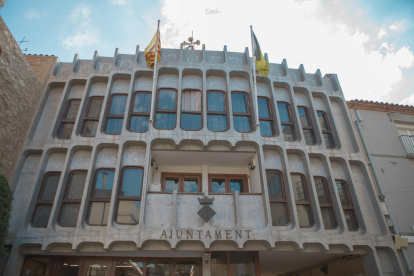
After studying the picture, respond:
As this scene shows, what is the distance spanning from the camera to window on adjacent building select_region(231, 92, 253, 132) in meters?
12.3

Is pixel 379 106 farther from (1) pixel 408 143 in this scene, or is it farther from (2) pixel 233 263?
(2) pixel 233 263

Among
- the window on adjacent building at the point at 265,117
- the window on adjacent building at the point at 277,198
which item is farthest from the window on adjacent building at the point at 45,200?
the window on adjacent building at the point at 265,117

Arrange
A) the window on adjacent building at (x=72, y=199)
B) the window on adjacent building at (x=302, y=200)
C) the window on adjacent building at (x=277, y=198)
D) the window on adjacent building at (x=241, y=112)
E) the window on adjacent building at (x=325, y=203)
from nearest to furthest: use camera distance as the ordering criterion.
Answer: the window on adjacent building at (x=72, y=199)
the window on adjacent building at (x=277, y=198)
the window on adjacent building at (x=302, y=200)
the window on adjacent building at (x=325, y=203)
the window on adjacent building at (x=241, y=112)

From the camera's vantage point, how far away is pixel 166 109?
1241cm

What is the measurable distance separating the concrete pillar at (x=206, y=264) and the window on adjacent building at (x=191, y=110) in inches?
202

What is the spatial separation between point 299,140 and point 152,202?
679cm

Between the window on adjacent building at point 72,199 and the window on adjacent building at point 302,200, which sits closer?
the window on adjacent building at point 72,199

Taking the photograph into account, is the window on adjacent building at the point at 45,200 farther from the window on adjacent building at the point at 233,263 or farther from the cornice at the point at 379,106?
the cornice at the point at 379,106

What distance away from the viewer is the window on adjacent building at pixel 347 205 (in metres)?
11.1

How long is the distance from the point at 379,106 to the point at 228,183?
874 centimetres

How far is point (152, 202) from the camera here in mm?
10203

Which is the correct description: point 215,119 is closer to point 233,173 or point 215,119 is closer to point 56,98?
point 233,173

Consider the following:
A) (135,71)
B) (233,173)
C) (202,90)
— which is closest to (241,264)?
(233,173)

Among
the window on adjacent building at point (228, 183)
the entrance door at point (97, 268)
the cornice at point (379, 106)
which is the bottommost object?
the entrance door at point (97, 268)
